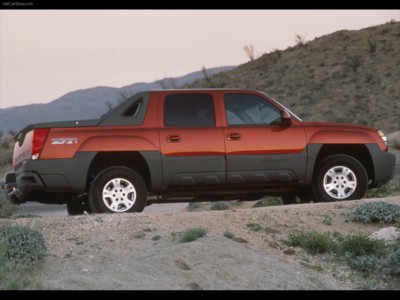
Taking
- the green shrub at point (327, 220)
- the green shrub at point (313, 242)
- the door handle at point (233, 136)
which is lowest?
the green shrub at point (313, 242)

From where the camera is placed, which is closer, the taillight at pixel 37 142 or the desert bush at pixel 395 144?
the taillight at pixel 37 142

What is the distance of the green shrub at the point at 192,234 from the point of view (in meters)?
12.4

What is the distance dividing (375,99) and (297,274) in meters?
40.2

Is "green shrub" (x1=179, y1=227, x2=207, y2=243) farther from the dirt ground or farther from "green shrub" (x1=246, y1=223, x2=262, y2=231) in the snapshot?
"green shrub" (x1=246, y1=223, x2=262, y2=231)

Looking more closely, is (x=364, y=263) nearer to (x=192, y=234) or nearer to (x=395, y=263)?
(x=395, y=263)

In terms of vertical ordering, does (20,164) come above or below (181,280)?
above

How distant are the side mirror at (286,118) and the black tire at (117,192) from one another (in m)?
2.32

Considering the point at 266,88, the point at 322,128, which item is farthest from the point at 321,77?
the point at 322,128

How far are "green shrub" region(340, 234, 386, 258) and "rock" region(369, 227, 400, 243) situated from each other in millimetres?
510

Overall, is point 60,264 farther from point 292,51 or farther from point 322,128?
point 292,51

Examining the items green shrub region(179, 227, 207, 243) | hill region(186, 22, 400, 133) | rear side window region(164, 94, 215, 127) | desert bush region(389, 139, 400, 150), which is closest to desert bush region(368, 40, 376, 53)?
hill region(186, 22, 400, 133)

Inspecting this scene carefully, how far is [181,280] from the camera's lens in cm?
1083

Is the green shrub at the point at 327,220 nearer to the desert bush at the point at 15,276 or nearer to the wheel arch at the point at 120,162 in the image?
the wheel arch at the point at 120,162

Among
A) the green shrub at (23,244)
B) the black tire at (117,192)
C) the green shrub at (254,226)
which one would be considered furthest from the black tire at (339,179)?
the green shrub at (23,244)
